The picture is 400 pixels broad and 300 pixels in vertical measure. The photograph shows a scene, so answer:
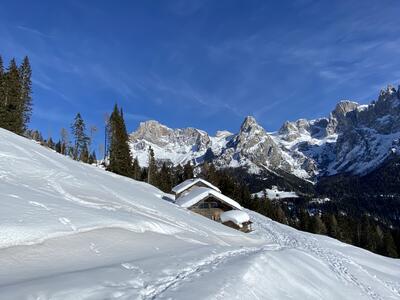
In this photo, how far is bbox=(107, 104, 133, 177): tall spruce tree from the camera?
78644 mm

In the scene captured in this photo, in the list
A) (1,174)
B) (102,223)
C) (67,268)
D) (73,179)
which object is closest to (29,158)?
(73,179)

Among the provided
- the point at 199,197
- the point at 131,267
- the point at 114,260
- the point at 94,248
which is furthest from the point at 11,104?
the point at 131,267

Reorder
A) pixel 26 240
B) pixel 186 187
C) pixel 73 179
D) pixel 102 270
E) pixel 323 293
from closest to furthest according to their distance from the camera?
pixel 102 270, pixel 26 240, pixel 323 293, pixel 73 179, pixel 186 187

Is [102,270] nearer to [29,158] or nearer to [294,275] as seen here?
[294,275]

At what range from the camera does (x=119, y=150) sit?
79.2 m

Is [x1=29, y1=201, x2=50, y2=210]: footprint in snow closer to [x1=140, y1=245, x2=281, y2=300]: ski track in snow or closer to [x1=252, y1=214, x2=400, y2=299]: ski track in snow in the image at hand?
[x1=140, y1=245, x2=281, y2=300]: ski track in snow

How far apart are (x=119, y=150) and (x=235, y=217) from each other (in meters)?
35.8

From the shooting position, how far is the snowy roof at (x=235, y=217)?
50.6 meters

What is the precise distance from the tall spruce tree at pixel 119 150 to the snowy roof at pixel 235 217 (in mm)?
32324

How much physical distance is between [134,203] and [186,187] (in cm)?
3827

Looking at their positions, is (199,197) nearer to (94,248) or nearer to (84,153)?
(94,248)

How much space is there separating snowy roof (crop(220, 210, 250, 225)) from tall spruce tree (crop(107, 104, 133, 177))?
32324mm

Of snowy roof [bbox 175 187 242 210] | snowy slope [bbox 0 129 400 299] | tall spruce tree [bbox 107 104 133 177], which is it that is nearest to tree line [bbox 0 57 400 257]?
tall spruce tree [bbox 107 104 133 177]

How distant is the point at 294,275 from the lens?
17.0 m
